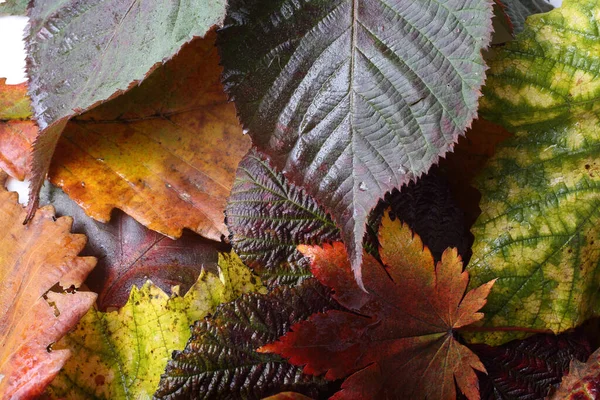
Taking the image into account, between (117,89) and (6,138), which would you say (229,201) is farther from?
(6,138)

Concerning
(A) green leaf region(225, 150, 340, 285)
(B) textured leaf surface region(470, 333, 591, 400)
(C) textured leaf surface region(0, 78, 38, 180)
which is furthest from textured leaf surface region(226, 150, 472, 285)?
(C) textured leaf surface region(0, 78, 38, 180)

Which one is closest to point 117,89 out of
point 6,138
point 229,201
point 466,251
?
point 229,201

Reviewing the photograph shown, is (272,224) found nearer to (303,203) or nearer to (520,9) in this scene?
(303,203)

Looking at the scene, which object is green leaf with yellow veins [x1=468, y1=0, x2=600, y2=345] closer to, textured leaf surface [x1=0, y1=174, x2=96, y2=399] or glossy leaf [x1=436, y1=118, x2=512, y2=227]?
glossy leaf [x1=436, y1=118, x2=512, y2=227]

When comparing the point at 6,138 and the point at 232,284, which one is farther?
the point at 6,138

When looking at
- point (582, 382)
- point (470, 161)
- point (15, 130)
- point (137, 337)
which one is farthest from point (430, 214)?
point (15, 130)
